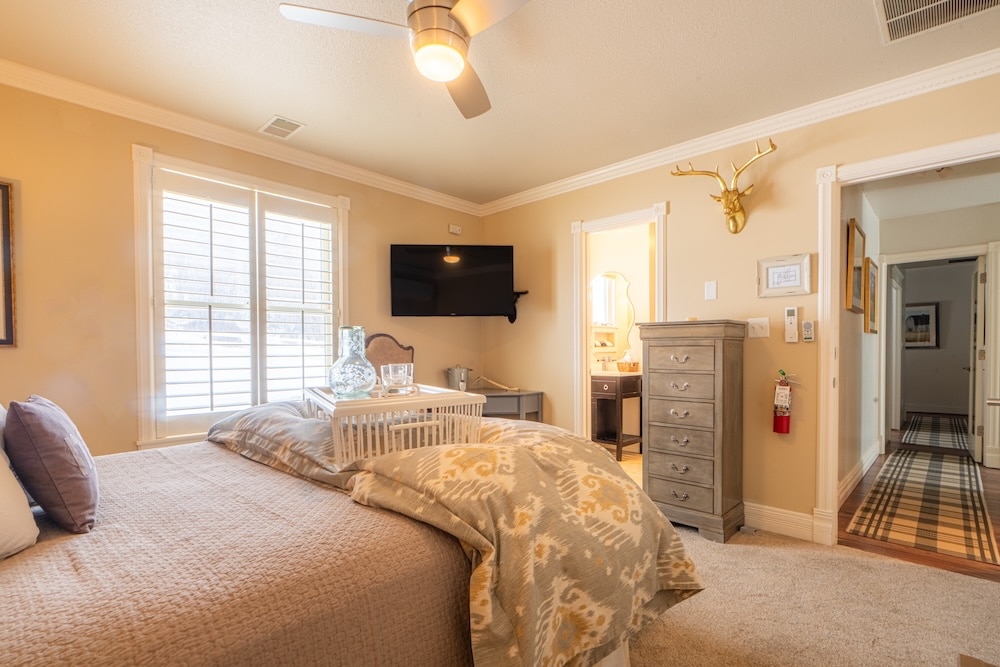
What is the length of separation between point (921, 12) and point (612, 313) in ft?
11.9

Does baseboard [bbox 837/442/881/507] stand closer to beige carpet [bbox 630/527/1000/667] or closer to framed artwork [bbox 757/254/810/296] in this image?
beige carpet [bbox 630/527/1000/667]

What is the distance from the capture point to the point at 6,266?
2.30 m

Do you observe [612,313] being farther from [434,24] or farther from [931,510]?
[434,24]

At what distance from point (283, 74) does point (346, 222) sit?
1.35 metres

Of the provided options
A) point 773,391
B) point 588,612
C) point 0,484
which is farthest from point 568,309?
point 0,484

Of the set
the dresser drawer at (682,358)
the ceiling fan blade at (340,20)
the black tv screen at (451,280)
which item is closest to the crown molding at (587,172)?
the black tv screen at (451,280)

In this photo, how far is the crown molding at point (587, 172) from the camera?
2.33 m

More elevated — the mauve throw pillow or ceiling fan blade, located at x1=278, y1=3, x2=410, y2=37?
ceiling fan blade, located at x1=278, y1=3, x2=410, y2=37

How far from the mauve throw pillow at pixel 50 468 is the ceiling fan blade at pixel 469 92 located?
1.73 metres

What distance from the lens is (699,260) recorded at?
10.4 ft

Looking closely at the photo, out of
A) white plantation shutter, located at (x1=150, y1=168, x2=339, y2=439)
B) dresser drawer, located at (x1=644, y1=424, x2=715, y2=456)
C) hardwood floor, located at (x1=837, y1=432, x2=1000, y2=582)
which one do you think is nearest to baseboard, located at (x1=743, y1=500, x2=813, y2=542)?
hardwood floor, located at (x1=837, y1=432, x2=1000, y2=582)

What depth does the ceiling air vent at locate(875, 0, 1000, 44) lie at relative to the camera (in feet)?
6.08

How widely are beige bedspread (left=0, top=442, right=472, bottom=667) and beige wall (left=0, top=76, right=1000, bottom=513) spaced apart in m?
1.89

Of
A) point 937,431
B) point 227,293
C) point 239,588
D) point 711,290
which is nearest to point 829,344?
point 711,290
